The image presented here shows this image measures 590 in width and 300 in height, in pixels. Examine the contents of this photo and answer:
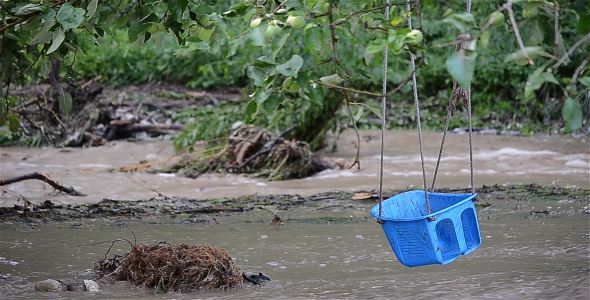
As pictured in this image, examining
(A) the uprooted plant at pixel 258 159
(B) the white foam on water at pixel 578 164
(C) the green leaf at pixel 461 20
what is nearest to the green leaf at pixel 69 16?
(C) the green leaf at pixel 461 20

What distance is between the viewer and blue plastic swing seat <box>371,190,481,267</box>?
3623 mm

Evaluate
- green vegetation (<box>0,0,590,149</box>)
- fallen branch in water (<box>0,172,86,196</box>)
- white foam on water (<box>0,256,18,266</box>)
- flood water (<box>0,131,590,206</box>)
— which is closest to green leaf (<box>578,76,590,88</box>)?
green vegetation (<box>0,0,590,149</box>)

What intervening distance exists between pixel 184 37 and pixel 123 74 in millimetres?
9834

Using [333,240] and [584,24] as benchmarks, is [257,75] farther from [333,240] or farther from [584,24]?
[333,240]

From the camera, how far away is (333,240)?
5312 mm

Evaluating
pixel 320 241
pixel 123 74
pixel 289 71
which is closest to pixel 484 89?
pixel 123 74

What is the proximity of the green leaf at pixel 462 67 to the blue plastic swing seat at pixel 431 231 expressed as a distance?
3.54ft

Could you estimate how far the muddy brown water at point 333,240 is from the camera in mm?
4156

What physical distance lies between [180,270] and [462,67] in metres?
2.09

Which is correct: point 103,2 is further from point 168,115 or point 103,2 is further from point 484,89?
point 484,89

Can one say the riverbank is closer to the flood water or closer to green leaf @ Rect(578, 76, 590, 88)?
the flood water

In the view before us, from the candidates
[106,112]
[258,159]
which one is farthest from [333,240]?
[106,112]

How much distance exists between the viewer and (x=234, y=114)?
9.74 metres

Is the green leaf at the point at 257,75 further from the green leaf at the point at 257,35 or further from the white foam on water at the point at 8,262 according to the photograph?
the white foam on water at the point at 8,262
